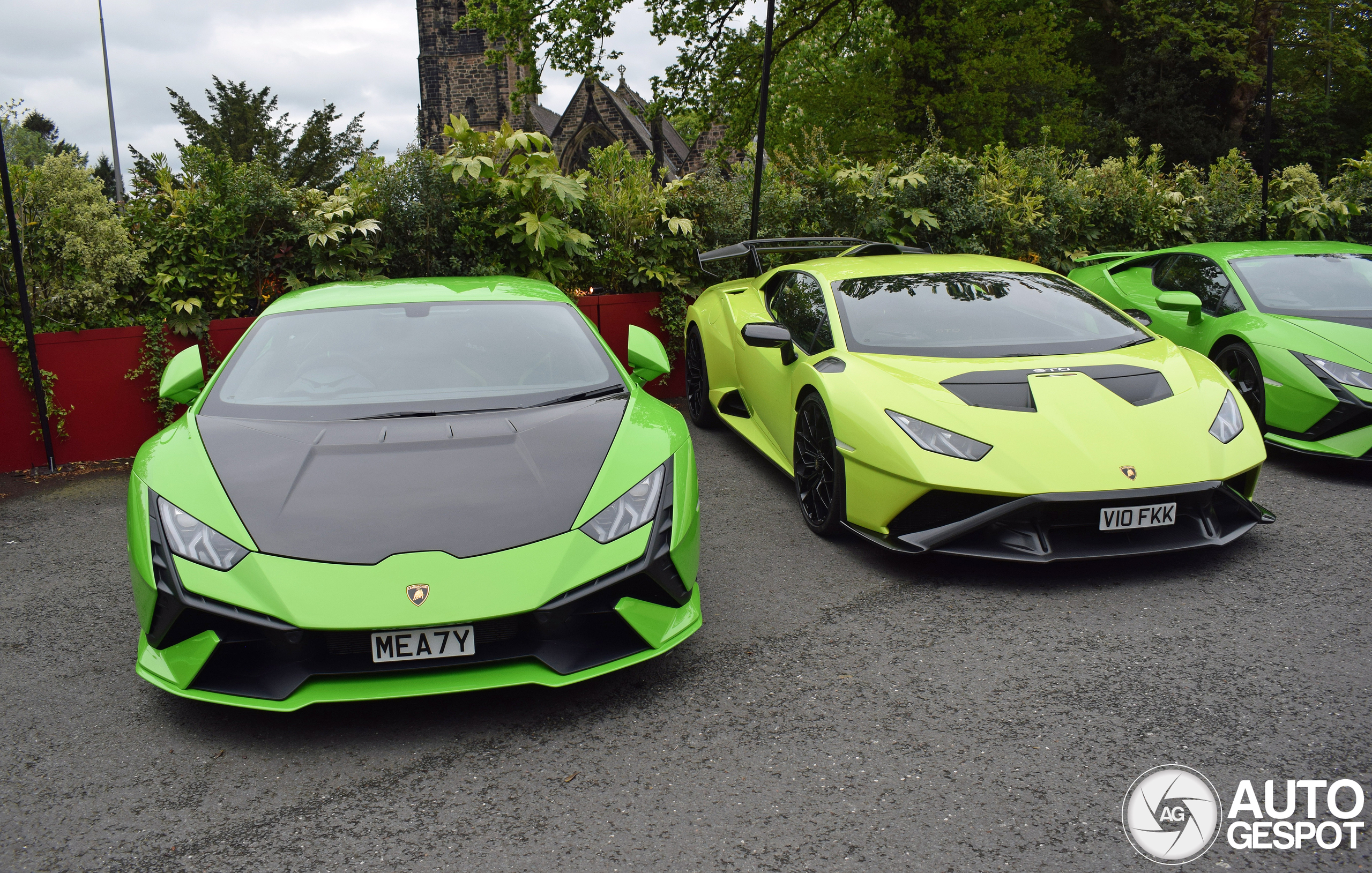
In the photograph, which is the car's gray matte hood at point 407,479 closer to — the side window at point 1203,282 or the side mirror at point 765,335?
the side mirror at point 765,335

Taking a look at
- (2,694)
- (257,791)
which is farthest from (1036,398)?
(2,694)

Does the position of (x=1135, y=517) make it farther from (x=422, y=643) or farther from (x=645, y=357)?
(x=422, y=643)

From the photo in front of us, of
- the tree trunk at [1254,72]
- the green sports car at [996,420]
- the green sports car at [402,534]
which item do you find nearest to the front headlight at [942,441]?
the green sports car at [996,420]

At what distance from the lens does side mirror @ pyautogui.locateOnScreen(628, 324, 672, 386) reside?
13.7 ft

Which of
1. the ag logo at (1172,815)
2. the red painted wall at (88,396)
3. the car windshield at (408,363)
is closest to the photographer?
the ag logo at (1172,815)

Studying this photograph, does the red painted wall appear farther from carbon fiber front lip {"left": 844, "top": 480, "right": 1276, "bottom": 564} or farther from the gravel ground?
carbon fiber front lip {"left": 844, "top": 480, "right": 1276, "bottom": 564}

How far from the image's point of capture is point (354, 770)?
263 centimetres

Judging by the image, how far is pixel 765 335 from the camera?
488cm

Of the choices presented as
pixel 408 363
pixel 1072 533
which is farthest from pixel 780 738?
pixel 408 363

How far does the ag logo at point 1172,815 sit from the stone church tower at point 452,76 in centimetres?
4120

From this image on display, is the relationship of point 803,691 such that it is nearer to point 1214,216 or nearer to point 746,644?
point 746,644

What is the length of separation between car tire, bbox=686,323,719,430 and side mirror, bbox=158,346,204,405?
3.61 metres

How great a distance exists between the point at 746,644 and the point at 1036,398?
1.73 meters

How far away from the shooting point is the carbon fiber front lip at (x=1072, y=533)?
3.63 metres
